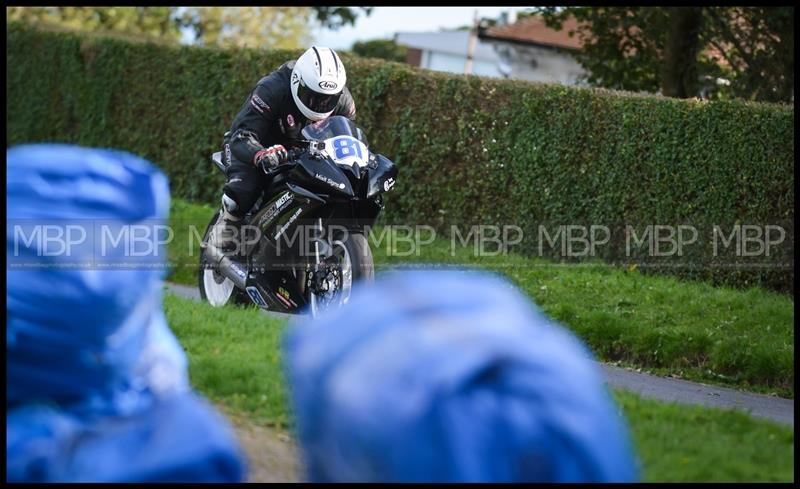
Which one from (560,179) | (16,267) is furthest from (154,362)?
(560,179)

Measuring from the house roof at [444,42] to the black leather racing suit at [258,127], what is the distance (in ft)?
147

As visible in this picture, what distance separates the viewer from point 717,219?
1258cm

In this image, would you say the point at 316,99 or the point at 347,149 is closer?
the point at 347,149

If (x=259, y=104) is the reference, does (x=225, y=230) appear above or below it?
below

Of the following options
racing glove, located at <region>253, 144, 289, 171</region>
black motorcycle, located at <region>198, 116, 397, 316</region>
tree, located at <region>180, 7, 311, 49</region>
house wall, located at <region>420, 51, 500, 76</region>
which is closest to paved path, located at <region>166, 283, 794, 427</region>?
black motorcycle, located at <region>198, 116, 397, 316</region>

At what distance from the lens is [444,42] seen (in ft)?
184

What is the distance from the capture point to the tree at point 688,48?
16.2 meters

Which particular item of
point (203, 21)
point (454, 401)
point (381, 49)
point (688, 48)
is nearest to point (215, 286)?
point (454, 401)

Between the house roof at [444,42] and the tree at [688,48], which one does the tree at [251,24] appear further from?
the tree at [688,48]

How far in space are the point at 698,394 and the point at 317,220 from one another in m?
2.94

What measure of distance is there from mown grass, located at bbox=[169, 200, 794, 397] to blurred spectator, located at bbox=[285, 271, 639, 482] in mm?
7212

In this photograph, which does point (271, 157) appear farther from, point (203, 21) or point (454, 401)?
point (203, 21)

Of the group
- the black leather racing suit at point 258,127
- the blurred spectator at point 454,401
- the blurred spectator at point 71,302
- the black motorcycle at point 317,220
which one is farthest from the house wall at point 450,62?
the blurred spectator at point 454,401

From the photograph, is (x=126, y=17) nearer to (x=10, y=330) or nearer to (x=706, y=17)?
(x=706, y=17)
